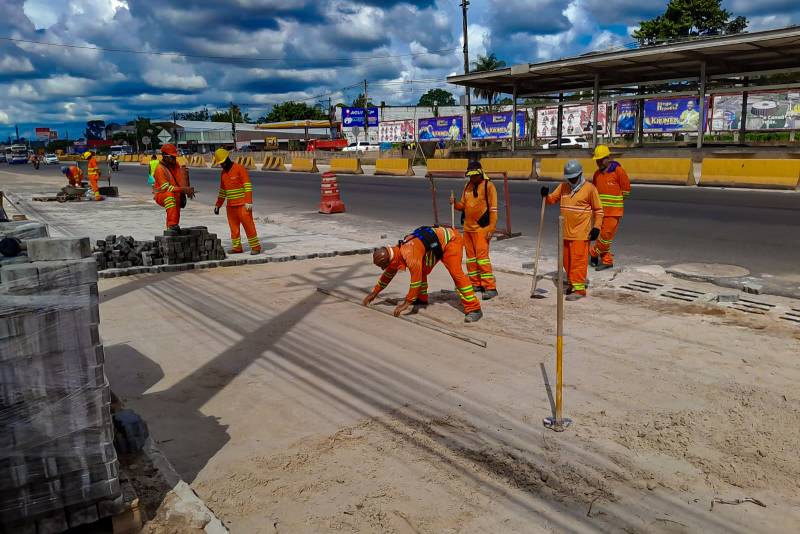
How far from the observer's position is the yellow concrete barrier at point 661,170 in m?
21.3

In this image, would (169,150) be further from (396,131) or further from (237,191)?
(396,131)

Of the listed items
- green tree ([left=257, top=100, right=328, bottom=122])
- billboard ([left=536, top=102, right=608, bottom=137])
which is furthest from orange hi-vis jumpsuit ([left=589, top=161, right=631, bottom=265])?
green tree ([left=257, top=100, right=328, bottom=122])

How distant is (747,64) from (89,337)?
109 ft

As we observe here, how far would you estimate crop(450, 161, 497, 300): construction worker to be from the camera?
7406 mm

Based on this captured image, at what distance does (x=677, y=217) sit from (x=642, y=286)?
647 cm

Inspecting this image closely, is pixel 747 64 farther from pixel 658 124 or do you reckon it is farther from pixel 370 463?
pixel 370 463

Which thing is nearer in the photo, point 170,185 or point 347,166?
point 170,185

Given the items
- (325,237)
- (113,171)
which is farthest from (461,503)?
(113,171)

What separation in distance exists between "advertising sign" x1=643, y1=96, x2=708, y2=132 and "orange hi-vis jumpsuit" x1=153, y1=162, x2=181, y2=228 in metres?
27.7

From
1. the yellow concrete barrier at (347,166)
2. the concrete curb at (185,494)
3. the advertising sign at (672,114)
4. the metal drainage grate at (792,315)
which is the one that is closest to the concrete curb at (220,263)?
the concrete curb at (185,494)

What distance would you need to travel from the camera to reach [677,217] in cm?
1362

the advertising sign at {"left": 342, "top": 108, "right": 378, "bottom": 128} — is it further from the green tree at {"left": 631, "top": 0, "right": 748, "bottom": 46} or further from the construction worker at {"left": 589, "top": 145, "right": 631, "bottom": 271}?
the construction worker at {"left": 589, "top": 145, "right": 631, "bottom": 271}

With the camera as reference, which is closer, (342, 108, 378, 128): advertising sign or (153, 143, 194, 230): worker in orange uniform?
(153, 143, 194, 230): worker in orange uniform

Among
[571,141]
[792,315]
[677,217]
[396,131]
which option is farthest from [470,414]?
[396,131]
